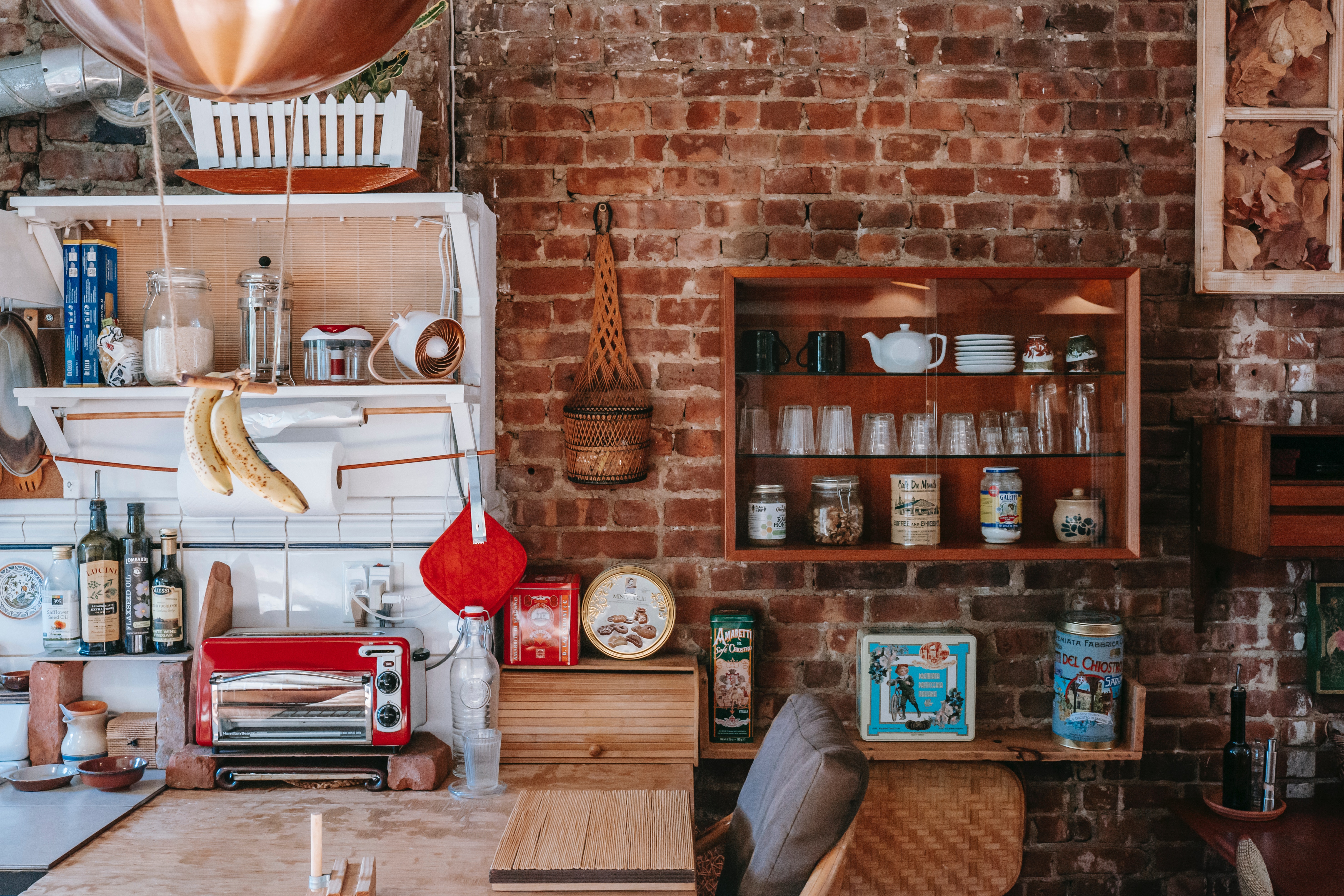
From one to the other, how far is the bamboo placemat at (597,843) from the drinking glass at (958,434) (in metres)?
1.06

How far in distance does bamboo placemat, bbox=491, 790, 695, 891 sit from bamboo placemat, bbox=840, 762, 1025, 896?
74 cm

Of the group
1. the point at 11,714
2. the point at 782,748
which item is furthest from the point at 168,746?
the point at 782,748

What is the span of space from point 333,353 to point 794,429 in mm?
1159

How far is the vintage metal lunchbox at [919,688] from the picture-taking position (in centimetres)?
225

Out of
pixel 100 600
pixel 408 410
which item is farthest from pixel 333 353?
pixel 100 600

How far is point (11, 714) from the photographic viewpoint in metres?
2.23

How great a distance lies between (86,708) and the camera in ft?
7.29

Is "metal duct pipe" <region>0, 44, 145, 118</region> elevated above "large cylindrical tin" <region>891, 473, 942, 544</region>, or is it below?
above

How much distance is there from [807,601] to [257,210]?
1.76 m

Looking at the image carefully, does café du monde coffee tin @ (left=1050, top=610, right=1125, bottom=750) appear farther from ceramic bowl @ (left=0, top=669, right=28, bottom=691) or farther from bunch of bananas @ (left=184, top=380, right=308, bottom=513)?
ceramic bowl @ (left=0, top=669, right=28, bottom=691)

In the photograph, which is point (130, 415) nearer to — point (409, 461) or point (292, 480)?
point (292, 480)

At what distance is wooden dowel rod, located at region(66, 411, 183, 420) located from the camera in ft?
7.22

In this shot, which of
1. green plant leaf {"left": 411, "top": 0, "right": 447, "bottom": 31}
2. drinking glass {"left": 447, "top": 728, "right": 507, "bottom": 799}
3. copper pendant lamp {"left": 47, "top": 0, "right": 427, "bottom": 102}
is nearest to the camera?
copper pendant lamp {"left": 47, "top": 0, "right": 427, "bottom": 102}

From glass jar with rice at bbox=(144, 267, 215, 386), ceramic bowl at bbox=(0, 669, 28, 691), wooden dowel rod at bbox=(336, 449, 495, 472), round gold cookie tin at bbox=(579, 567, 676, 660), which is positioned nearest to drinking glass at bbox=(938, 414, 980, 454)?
round gold cookie tin at bbox=(579, 567, 676, 660)
